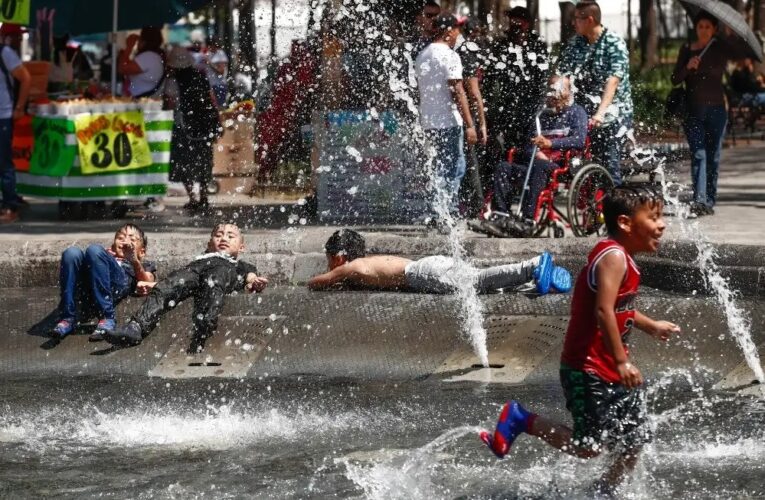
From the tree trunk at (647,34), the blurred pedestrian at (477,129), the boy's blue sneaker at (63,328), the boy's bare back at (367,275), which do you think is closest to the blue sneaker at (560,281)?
the boy's bare back at (367,275)

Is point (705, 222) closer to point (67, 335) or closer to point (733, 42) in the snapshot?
point (733, 42)

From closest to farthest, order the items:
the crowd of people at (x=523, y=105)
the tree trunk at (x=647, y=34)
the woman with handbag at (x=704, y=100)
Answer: the crowd of people at (x=523, y=105) → the woman with handbag at (x=704, y=100) → the tree trunk at (x=647, y=34)

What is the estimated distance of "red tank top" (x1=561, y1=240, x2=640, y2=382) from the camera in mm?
5555

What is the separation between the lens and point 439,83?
434 inches

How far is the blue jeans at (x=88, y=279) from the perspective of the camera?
909cm

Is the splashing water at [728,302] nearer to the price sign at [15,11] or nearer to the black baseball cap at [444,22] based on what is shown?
the black baseball cap at [444,22]

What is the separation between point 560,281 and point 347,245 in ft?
4.51

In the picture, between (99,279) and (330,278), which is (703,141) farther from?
(99,279)

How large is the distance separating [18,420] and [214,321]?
5.71 feet

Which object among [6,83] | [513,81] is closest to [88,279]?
[513,81]

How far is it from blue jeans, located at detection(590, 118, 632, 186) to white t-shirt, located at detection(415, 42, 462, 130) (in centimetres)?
102

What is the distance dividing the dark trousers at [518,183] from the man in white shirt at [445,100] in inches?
14.0

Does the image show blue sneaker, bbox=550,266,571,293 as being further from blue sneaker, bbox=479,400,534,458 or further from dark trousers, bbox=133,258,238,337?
blue sneaker, bbox=479,400,534,458

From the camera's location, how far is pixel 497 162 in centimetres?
1173
